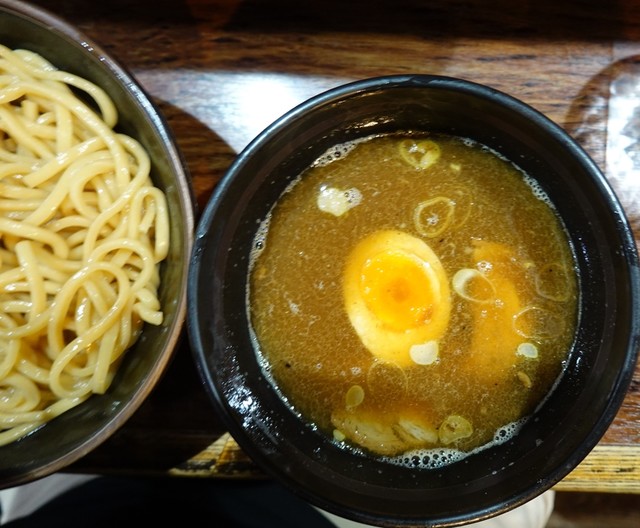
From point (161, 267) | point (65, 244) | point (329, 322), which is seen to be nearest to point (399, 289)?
point (329, 322)

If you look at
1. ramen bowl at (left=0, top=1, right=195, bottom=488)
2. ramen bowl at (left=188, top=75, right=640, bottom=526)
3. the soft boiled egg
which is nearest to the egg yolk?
the soft boiled egg

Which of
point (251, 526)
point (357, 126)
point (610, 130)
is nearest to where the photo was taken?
point (357, 126)

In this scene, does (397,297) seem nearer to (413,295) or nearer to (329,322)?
(413,295)

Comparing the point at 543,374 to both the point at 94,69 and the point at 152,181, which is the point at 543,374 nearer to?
the point at 152,181

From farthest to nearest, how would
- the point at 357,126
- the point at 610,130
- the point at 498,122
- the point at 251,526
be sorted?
the point at 251,526, the point at 610,130, the point at 357,126, the point at 498,122

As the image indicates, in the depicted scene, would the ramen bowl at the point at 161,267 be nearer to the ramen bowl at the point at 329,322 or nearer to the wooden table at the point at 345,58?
the ramen bowl at the point at 329,322

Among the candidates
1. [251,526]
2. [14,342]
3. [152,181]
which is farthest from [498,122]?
[251,526]

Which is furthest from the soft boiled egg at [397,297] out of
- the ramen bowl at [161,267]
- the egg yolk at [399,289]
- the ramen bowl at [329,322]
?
the ramen bowl at [161,267]
